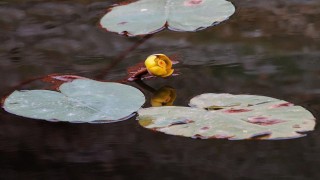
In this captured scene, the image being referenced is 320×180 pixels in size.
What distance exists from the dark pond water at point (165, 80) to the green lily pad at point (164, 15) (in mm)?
35

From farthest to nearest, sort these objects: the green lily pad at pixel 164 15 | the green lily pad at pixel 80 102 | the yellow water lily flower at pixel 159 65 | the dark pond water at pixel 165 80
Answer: the green lily pad at pixel 164 15, the yellow water lily flower at pixel 159 65, the green lily pad at pixel 80 102, the dark pond water at pixel 165 80

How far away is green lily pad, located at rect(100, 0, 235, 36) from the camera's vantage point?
1691mm

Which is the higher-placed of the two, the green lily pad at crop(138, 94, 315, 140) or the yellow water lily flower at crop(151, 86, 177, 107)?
the yellow water lily flower at crop(151, 86, 177, 107)

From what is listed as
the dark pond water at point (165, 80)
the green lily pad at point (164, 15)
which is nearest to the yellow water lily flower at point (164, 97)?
the dark pond water at point (165, 80)

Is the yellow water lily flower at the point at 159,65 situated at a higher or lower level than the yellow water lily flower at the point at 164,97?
higher

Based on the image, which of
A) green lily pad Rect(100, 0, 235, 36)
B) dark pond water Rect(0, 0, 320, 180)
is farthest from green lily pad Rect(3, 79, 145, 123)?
green lily pad Rect(100, 0, 235, 36)

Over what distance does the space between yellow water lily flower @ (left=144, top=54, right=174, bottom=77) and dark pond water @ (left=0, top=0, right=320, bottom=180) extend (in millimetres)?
21

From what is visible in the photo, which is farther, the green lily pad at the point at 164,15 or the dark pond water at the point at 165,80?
the green lily pad at the point at 164,15

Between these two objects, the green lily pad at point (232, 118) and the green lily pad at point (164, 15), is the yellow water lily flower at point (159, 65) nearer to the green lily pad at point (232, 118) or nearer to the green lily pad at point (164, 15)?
the green lily pad at point (232, 118)

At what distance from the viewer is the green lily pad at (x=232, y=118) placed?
1.16 m

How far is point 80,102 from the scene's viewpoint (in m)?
1.30

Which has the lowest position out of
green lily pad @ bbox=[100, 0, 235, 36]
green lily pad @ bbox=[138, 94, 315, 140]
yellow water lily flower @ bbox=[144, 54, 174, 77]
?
green lily pad @ bbox=[138, 94, 315, 140]

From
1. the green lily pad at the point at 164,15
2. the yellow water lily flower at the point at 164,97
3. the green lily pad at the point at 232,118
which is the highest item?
the green lily pad at the point at 164,15

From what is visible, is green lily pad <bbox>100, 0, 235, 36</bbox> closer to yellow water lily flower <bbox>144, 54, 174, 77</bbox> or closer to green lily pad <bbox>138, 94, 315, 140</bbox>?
yellow water lily flower <bbox>144, 54, 174, 77</bbox>
